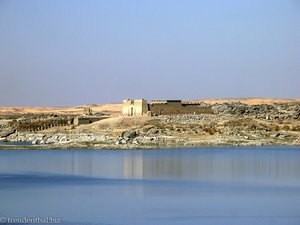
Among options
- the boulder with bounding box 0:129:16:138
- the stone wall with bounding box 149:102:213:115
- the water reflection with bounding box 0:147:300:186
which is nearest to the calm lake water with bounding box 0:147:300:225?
the water reflection with bounding box 0:147:300:186

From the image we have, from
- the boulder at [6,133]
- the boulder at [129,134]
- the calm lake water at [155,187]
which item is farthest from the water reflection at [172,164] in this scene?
the boulder at [6,133]

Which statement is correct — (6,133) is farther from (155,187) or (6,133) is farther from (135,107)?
(155,187)

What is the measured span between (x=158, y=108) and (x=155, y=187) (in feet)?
109

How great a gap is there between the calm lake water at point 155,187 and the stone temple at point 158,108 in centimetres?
1472

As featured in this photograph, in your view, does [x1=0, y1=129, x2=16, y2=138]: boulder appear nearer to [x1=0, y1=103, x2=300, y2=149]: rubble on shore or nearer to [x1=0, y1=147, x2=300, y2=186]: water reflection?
[x1=0, y1=103, x2=300, y2=149]: rubble on shore

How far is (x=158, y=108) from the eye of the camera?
59562 millimetres

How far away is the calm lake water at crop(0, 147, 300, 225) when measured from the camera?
19406 millimetres

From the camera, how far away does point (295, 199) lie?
74.4ft

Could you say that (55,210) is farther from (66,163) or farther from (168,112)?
(168,112)

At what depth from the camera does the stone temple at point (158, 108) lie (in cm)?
5834

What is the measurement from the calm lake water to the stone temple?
48.3 feet

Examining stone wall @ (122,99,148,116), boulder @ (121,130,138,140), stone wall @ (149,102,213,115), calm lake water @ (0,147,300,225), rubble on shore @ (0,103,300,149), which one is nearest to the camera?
calm lake water @ (0,147,300,225)

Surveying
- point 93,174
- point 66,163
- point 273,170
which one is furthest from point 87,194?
point 66,163

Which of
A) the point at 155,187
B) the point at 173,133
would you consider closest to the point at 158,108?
→ the point at 173,133
